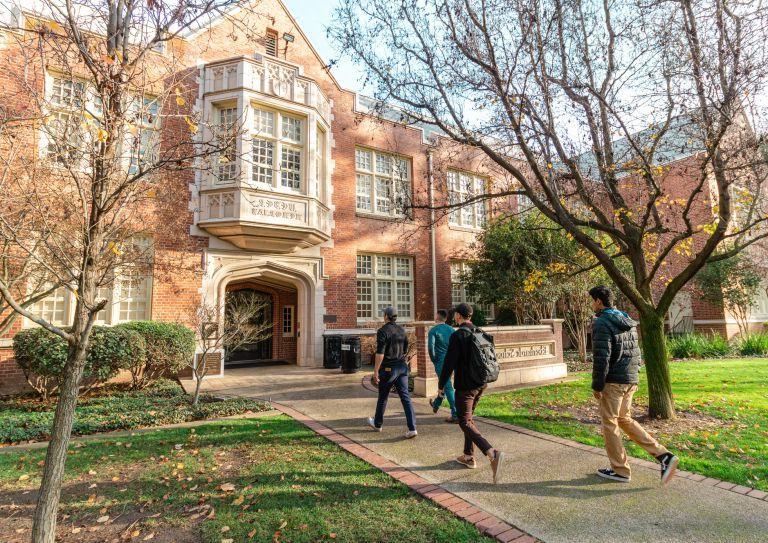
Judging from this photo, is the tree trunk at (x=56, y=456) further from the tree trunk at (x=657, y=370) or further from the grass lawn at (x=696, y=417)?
the tree trunk at (x=657, y=370)

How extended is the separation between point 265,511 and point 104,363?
23.5 ft

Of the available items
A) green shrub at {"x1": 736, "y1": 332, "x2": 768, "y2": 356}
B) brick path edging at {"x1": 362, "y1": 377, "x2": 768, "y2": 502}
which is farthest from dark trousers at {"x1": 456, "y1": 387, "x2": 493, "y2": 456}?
green shrub at {"x1": 736, "y1": 332, "x2": 768, "y2": 356}

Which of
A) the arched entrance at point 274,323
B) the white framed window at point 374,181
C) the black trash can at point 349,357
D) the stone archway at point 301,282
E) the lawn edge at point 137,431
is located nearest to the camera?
the lawn edge at point 137,431

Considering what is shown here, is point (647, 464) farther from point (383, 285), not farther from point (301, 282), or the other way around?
point (383, 285)

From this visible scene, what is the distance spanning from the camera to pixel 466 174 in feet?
60.3

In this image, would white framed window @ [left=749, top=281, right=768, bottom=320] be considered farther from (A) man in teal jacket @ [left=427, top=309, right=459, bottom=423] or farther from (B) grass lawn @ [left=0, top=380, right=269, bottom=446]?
(B) grass lawn @ [left=0, top=380, right=269, bottom=446]

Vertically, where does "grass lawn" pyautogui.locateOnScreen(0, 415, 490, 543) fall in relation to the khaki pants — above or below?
below

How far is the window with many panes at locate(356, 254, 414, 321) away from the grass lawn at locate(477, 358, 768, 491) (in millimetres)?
7053

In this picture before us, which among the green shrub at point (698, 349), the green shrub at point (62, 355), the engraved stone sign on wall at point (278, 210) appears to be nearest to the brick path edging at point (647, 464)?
the green shrub at point (62, 355)

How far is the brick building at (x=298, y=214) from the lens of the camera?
38.1 ft

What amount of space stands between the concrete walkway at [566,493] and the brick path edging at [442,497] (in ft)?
0.29

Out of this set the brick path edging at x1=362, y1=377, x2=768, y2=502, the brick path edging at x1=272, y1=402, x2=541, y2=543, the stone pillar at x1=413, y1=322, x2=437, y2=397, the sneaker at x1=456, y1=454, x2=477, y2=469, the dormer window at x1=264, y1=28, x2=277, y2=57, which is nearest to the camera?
the brick path edging at x1=272, y1=402, x2=541, y2=543

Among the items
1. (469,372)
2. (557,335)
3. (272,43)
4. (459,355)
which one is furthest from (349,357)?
(272,43)

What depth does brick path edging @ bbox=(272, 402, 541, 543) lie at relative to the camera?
10.6 feet
